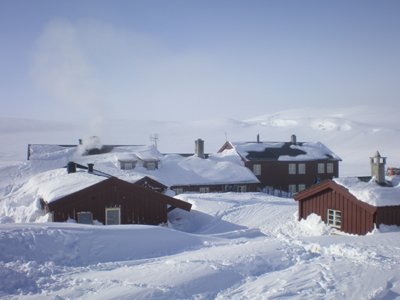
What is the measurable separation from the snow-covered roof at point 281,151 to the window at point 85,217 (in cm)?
2782

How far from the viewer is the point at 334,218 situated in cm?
2200

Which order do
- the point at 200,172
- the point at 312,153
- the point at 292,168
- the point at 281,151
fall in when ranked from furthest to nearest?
the point at 312,153 → the point at 281,151 → the point at 292,168 → the point at 200,172

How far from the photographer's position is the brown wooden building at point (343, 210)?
2003 cm

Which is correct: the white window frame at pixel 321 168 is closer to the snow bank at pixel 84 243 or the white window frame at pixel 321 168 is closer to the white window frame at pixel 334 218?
the white window frame at pixel 334 218

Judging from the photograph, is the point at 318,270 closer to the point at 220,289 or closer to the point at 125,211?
the point at 220,289

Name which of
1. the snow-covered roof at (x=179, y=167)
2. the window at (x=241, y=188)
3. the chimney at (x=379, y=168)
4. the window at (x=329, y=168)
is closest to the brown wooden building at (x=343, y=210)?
the chimney at (x=379, y=168)

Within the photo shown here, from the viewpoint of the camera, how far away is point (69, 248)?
12.0 metres

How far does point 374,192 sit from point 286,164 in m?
27.2

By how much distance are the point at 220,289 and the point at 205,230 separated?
558 inches

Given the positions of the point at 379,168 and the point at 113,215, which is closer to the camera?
the point at 113,215

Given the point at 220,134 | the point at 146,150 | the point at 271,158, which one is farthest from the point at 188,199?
the point at 220,134

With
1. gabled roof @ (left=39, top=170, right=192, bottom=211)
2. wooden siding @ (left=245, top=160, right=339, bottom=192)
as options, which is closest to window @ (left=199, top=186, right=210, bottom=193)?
wooden siding @ (left=245, top=160, right=339, bottom=192)

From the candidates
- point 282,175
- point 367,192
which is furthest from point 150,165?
point 367,192

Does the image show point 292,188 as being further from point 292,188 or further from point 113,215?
point 113,215
